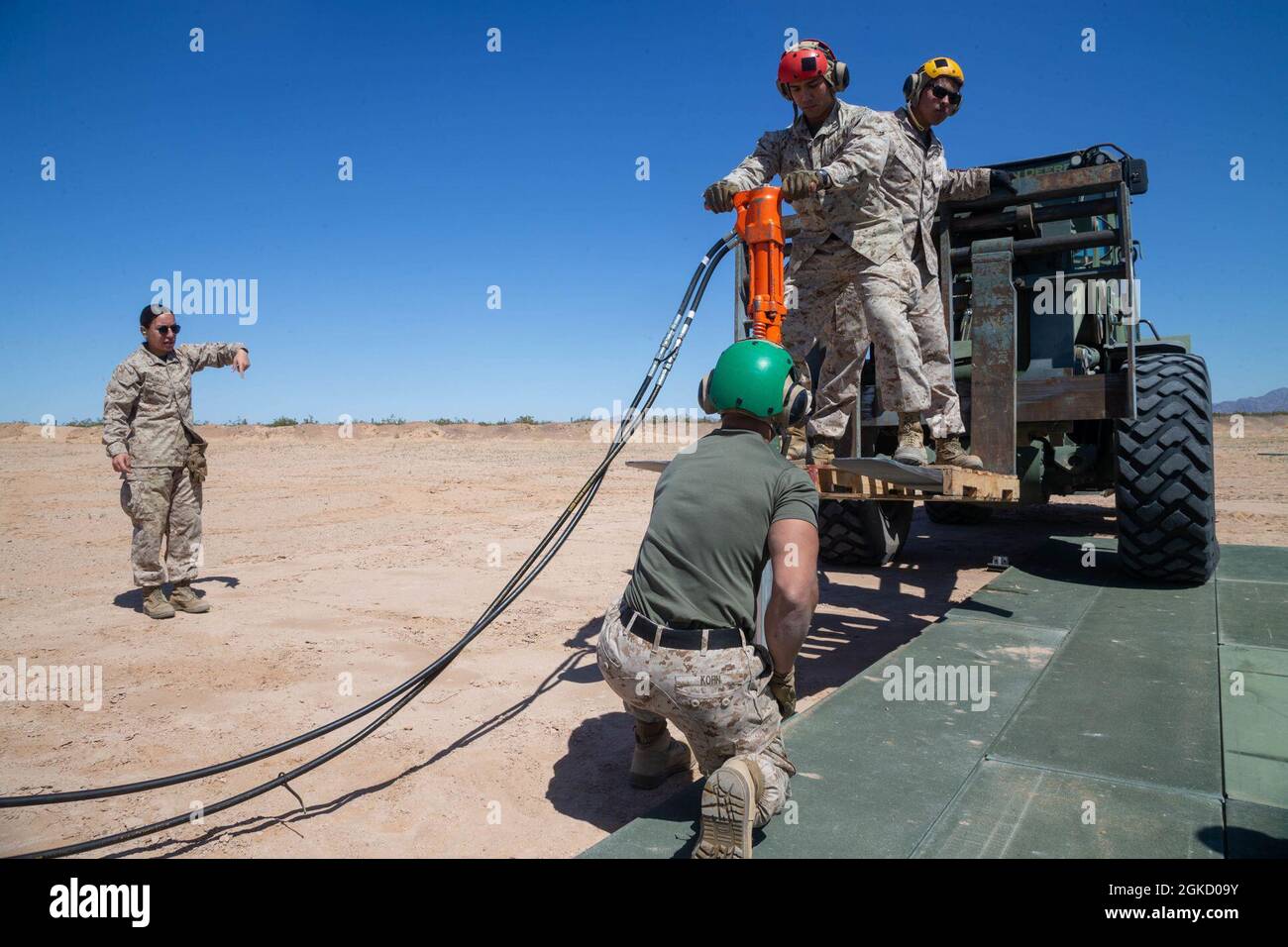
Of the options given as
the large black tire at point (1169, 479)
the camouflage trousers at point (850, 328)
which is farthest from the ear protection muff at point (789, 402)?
the large black tire at point (1169, 479)

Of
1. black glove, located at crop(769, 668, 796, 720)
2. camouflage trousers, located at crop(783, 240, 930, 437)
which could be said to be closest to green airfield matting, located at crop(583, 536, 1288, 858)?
black glove, located at crop(769, 668, 796, 720)

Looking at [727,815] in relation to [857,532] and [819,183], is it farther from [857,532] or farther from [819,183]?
[857,532]

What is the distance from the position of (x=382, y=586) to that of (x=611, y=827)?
4.42 metres

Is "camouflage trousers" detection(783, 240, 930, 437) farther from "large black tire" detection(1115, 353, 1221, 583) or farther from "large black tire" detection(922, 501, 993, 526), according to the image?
"large black tire" detection(922, 501, 993, 526)

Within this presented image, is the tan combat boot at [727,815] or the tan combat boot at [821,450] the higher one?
the tan combat boot at [821,450]

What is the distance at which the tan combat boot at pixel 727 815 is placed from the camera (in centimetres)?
203

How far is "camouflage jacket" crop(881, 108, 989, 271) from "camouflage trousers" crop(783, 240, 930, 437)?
16 cm

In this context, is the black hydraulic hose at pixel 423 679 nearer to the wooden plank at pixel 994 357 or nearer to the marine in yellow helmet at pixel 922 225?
the marine in yellow helmet at pixel 922 225

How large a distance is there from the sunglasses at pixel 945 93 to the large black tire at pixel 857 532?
10.9 feet

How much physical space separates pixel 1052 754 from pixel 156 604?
229 inches

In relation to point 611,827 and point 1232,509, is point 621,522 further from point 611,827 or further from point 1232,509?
point 1232,509

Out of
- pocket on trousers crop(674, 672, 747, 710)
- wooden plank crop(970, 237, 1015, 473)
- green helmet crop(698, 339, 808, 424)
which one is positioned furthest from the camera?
wooden plank crop(970, 237, 1015, 473)

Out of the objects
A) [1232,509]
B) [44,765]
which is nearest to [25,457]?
[44,765]

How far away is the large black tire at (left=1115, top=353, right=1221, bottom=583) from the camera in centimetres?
518
